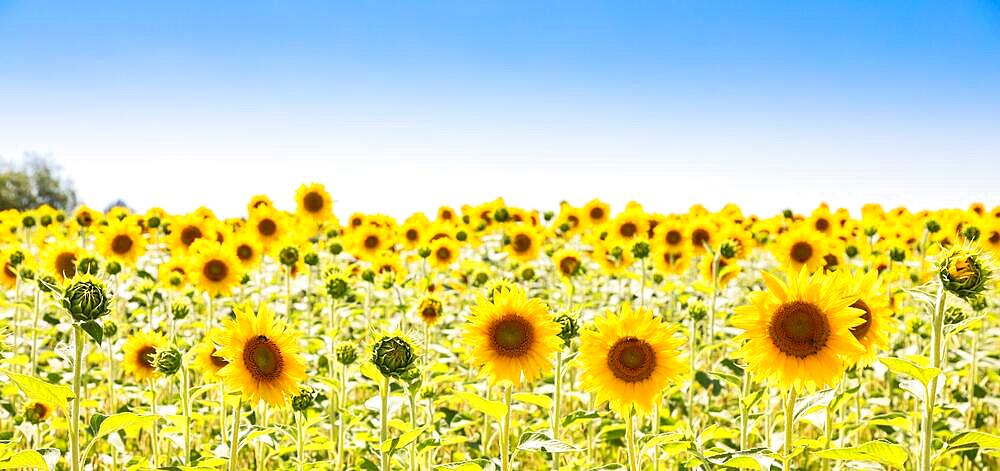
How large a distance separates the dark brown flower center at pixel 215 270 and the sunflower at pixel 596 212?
559cm

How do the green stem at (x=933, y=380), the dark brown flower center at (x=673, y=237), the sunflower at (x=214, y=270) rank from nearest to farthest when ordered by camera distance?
the green stem at (x=933, y=380)
the sunflower at (x=214, y=270)
the dark brown flower center at (x=673, y=237)


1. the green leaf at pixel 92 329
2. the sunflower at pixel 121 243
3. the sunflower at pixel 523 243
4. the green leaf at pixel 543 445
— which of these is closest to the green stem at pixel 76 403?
the green leaf at pixel 92 329

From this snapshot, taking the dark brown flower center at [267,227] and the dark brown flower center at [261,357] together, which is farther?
the dark brown flower center at [267,227]

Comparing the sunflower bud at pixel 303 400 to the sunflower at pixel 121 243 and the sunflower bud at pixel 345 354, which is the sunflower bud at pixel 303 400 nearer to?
the sunflower bud at pixel 345 354

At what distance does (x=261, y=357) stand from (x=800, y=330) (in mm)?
2189

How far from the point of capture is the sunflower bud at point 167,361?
3359 mm

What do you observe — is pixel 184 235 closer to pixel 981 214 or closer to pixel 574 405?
pixel 574 405

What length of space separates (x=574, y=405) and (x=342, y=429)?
3.10 metres

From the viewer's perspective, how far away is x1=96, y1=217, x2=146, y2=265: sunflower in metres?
7.30

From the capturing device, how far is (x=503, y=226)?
920 cm

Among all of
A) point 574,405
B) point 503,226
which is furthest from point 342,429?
point 503,226

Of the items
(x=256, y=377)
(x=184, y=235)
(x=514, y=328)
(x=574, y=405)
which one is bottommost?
(x=574, y=405)

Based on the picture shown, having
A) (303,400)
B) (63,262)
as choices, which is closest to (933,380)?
(303,400)

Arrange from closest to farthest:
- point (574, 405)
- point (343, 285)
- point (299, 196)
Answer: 1. point (343, 285)
2. point (574, 405)
3. point (299, 196)
